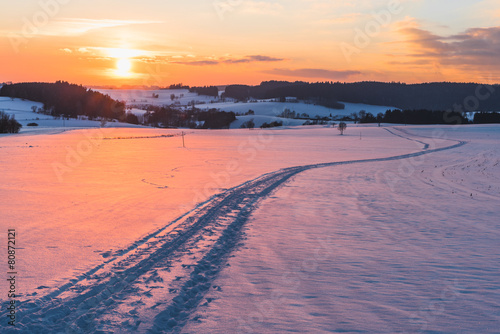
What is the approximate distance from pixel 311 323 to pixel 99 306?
3.25 m

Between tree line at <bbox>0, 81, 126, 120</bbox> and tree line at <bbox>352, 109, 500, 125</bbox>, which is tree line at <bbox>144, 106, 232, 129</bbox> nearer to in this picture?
tree line at <bbox>0, 81, 126, 120</bbox>

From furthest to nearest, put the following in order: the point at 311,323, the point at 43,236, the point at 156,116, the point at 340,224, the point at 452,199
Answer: the point at 156,116 → the point at 452,199 → the point at 340,224 → the point at 43,236 → the point at 311,323

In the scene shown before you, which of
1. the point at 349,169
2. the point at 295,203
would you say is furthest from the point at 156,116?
the point at 295,203

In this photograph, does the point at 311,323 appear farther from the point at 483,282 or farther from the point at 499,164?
the point at 499,164

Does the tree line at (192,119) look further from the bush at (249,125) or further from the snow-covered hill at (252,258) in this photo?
the snow-covered hill at (252,258)

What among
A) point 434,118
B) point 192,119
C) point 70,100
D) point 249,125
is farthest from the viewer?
point 192,119

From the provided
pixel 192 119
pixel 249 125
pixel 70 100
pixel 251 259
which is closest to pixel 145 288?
pixel 251 259

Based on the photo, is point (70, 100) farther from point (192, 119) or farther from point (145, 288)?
point (145, 288)

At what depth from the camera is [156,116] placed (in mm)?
178625

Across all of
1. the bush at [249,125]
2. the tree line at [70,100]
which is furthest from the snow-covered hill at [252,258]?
the tree line at [70,100]

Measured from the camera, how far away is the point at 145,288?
7457 mm

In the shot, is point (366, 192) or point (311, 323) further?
point (366, 192)

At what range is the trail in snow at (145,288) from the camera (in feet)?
20.2

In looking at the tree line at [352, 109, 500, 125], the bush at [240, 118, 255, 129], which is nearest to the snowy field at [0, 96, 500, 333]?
the bush at [240, 118, 255, 129]
